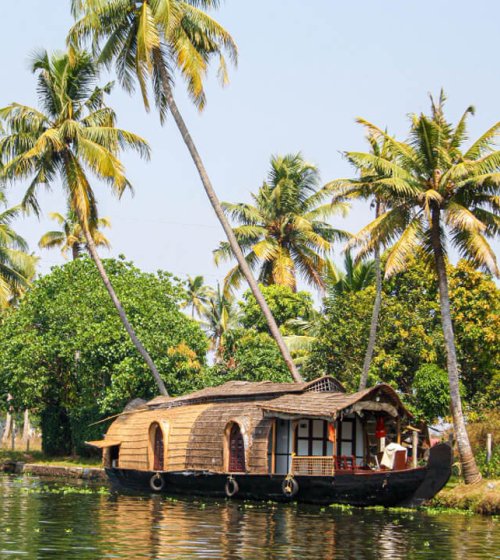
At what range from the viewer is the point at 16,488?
27.0 m

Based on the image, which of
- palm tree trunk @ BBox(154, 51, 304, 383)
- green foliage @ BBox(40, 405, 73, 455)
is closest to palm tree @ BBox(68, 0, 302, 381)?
palm tree trunk @ BBox(154, 51, 304, 383)

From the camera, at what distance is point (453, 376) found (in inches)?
971

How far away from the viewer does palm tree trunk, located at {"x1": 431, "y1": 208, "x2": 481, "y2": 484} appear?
954 inches

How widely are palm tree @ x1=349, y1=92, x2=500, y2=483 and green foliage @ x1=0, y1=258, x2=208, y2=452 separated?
12.0 metres

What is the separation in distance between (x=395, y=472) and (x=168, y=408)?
367 inches

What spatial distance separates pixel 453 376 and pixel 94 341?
1524 cm

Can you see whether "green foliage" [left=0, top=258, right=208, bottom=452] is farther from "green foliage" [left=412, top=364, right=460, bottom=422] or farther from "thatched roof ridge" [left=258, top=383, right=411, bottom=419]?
"thatched roof ridge" [left=258, top=383, right=411, bottom=419]

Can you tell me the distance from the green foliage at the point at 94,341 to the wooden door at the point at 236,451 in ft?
35.1

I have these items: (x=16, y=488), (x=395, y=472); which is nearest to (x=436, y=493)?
(x=395, y=472)

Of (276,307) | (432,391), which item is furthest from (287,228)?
(432,391)

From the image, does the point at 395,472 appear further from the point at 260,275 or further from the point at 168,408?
the point at 260,275

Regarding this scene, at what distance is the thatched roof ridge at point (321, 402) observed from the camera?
22.7m

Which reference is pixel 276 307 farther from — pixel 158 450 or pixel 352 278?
pixel 158 450

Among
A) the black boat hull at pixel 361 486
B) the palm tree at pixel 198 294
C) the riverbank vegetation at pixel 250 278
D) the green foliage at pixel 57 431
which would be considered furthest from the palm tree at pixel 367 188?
the palm tree at pixel 198 294
